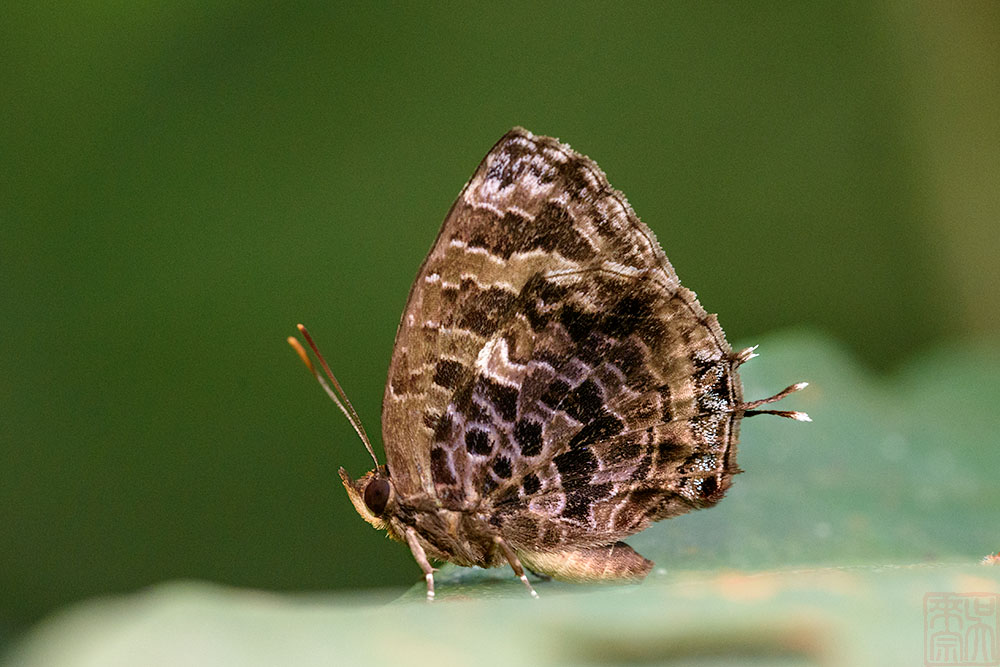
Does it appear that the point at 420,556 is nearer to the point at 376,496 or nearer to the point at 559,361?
the point at 376,496

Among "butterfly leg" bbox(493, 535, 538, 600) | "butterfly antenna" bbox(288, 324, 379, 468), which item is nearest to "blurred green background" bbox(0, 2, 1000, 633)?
"butterfly antenna" bbox(288, 324, 379, 468)

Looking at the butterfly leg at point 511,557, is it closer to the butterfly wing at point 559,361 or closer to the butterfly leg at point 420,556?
the butterfly wing at point 559,361

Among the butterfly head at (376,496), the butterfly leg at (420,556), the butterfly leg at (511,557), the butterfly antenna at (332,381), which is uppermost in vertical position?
the butterfly antenna at (332,381)

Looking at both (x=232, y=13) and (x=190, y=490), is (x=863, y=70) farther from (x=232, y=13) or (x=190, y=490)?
(x=190, y=490)

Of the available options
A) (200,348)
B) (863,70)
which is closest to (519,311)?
(200,348)

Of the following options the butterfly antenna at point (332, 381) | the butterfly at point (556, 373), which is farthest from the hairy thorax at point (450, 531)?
the butterfly antenna at point (332, 381)

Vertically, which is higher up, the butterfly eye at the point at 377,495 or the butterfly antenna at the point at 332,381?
the butterfly antenna at the point at 332,381
